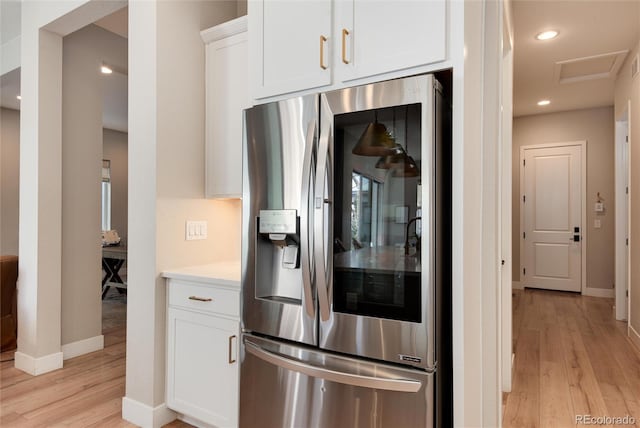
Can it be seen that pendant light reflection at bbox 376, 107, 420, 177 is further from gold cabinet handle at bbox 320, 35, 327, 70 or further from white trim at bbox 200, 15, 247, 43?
white trim at bbox 200, 15, 247, 43

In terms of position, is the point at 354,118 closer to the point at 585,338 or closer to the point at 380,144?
the point at 380,144

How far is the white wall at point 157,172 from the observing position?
2.25m

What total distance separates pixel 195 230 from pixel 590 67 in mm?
4705

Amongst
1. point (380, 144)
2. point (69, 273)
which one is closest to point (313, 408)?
point (380, 144)

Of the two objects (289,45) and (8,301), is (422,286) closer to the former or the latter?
(289,45)

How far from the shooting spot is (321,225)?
1.56 meters

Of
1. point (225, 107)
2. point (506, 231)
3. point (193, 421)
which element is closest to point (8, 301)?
point (193, 421)

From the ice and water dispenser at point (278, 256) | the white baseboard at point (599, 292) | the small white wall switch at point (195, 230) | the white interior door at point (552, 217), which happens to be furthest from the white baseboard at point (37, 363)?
the white baseboard at point (599, 292)

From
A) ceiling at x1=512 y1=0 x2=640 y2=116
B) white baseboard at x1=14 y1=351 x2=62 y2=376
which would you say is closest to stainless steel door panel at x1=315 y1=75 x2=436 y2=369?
ceiling at x1=512 y1=0 x2=640 y2=116

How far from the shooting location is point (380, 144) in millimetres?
1479

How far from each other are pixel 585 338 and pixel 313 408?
3.56 meters

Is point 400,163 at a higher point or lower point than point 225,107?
lower

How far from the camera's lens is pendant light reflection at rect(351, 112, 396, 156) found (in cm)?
146

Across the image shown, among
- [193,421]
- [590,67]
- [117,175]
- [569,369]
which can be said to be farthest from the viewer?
[117,175]
